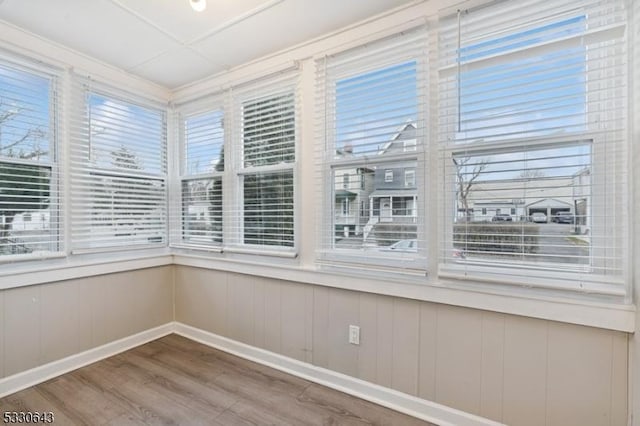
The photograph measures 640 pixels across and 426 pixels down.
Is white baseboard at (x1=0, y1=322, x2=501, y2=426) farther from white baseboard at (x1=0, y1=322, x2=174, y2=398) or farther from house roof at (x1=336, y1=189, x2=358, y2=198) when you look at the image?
house roof at (x1=336, y1=189, x2=358, y2=198)

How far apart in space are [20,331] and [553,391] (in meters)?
3.26

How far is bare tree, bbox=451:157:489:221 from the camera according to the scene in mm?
1689

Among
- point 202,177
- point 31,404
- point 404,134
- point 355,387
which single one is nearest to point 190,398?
point 31,404

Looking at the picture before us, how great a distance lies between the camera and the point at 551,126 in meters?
1.50

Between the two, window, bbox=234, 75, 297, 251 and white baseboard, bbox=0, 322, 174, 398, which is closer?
white baseboard, bbox=0, 322, 174, 398

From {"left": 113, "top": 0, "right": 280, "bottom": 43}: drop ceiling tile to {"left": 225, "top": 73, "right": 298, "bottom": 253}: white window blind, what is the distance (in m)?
0.55

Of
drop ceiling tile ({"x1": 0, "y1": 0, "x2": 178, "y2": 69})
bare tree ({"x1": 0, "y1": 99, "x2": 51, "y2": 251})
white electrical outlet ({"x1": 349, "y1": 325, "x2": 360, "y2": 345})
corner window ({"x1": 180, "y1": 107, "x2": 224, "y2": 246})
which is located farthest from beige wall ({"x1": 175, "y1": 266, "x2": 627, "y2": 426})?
drop ceiling tile ({"x1": 0, "y1": 0, "x2": 178, "y2": 69})

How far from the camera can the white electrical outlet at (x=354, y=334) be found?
6.77 ft

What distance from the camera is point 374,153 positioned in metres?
2.00

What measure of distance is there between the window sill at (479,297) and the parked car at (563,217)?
368mm

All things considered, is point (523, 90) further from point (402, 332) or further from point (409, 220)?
point (402, 332)

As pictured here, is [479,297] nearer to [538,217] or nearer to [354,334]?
[538,217]

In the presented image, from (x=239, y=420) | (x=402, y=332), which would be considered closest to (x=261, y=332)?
(x=239, y=420)

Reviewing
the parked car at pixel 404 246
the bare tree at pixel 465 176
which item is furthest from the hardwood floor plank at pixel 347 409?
the bare tree at pixel 465 176
